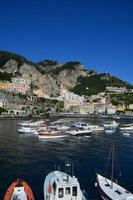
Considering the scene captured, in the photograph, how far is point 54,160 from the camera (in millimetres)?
59812

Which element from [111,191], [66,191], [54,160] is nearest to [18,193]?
[66,191]

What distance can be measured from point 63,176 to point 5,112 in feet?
530

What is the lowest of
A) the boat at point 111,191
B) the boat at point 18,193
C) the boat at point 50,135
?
the boat at point 111,191

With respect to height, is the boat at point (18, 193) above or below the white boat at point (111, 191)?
above

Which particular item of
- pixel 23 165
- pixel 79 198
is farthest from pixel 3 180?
pixel 79 198

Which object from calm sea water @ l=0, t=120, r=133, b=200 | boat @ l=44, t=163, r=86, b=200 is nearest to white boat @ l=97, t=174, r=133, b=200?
calm sea water @ l=0, t=120, r=133, b=200

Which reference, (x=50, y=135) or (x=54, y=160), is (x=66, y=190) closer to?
(x=54, y=160)

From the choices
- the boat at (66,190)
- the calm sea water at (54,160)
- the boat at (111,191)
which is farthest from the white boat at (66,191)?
the calm sea water at (54,160)

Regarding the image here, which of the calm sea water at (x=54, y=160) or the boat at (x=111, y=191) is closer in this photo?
the boat at (x=111, y=191)

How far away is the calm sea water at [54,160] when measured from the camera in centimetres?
4571

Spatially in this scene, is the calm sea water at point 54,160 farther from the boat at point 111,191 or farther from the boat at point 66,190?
the boat at point 66,190

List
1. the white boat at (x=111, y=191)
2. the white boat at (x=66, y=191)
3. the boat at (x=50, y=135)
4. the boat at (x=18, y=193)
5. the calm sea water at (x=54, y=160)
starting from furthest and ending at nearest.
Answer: the boat at (x=50, y=135) < the calm sea water at (x=54, y=160) < the white boat at (x=111, y=191) < the boat at (x=18, y=193) < the white boat at (x=66, y=191)

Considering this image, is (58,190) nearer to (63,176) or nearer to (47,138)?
(63,176)

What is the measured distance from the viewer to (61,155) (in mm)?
65125
